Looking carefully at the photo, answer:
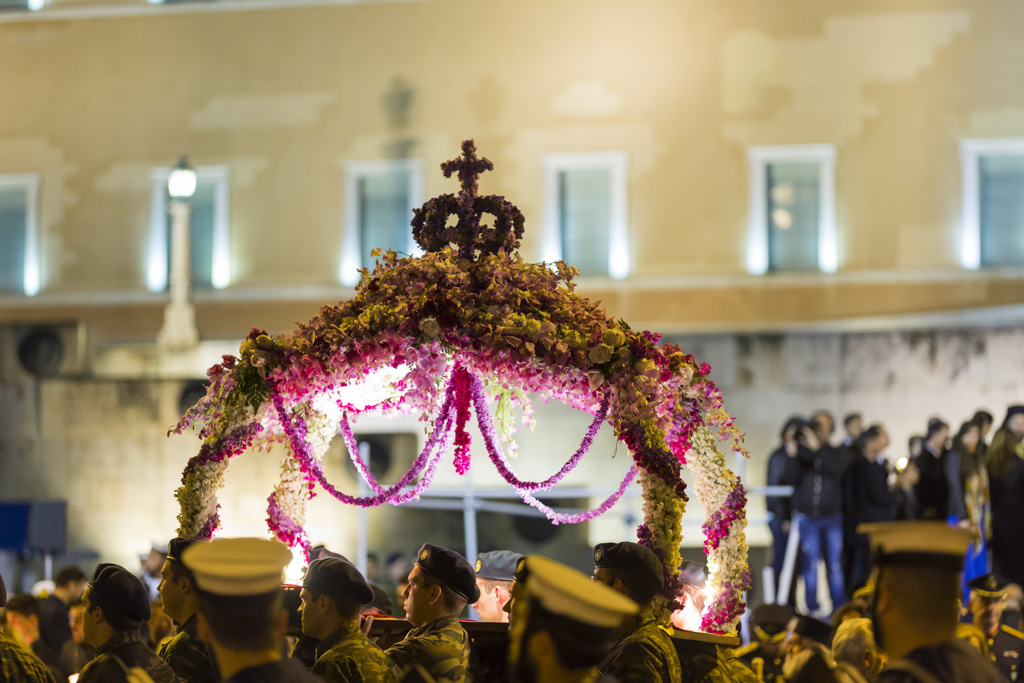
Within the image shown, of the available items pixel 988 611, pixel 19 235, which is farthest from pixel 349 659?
pixel 19 235

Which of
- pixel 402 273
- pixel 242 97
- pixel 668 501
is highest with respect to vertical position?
pixel 242 97

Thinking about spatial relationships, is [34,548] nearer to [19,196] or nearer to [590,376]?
[19,196]

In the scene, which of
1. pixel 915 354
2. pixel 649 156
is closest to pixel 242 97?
pixel 649 156

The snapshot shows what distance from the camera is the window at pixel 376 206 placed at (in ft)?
71.7

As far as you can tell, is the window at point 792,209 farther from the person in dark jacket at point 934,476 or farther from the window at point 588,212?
the person in dark jacket at point 934,476

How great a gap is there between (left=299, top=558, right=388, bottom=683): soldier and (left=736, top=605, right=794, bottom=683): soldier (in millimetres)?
3699

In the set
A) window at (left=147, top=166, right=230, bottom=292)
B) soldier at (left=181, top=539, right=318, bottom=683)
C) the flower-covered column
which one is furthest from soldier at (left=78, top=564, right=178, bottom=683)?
window at (left=147, top=166, right=230, bottom=292)

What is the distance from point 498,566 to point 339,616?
2.61 metres

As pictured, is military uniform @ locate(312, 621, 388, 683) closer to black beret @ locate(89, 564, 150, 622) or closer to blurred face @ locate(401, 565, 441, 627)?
blurred face @ locate(401, 565, 441, 627)

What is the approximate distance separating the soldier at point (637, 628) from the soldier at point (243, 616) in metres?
2.15

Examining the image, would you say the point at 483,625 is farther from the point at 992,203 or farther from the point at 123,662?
the point at 992,203

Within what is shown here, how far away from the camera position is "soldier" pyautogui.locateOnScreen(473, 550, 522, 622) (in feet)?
28.1

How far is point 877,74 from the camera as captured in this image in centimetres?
2061

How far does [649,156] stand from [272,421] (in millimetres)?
13826
